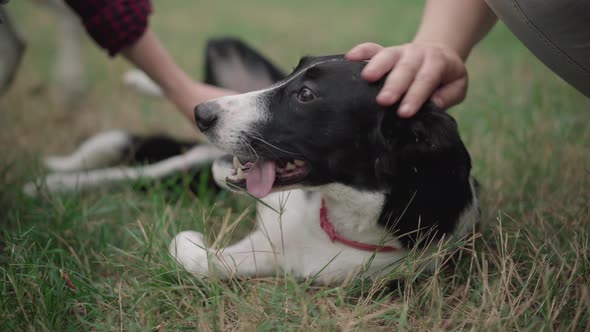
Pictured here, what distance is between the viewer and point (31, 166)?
103 inches

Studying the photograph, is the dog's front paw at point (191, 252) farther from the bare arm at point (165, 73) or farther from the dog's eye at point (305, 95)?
the bare arm at point (165, 73)

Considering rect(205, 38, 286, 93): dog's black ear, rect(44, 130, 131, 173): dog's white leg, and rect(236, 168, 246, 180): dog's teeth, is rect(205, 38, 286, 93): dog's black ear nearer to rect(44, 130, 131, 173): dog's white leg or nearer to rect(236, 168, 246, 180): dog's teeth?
rect(44, 130, 131, 173): dog's white leg

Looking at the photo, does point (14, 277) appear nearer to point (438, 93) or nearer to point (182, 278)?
point (182, 278)

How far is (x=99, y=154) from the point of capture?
2957mm

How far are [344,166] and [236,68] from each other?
1.73 m

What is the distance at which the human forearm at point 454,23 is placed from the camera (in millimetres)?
1984

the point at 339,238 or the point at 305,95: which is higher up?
the point at 305,95

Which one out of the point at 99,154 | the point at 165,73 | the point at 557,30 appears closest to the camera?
the point at 557,30

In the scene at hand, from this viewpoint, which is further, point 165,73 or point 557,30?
point 165,73

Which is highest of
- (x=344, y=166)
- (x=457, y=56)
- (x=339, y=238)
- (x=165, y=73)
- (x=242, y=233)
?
(x=457, y=56)

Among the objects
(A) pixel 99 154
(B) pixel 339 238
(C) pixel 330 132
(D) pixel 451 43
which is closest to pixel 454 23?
(D) pixel 451 43

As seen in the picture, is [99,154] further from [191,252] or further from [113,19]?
[191,252]

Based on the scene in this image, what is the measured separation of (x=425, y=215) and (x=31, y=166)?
192 centimetres

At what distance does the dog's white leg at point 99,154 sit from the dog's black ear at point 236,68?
0.65m
